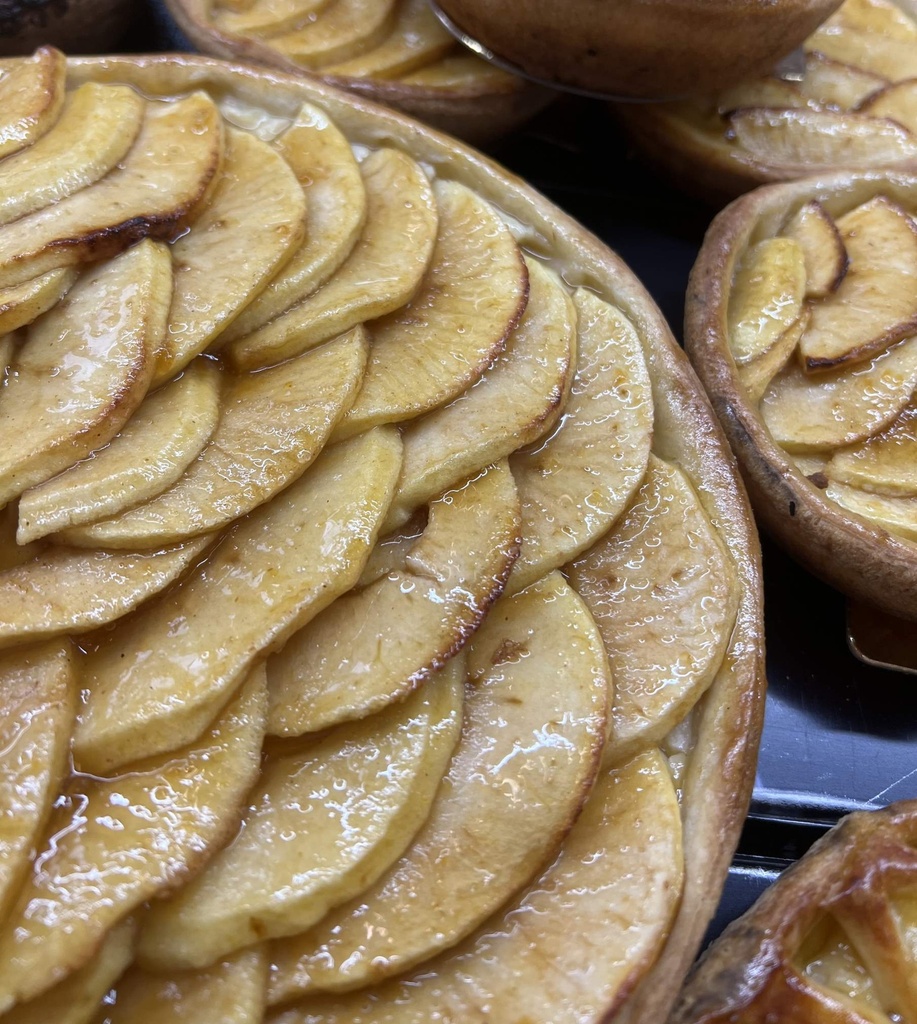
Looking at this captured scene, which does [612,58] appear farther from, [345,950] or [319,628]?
[345,950]

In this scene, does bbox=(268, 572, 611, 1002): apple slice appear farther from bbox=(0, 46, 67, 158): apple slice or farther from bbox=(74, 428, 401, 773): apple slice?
bbox=(0, 46, 67, 158): apple slice

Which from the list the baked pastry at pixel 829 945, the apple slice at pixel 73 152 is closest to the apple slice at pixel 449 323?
the apple slice at pixel 73 152

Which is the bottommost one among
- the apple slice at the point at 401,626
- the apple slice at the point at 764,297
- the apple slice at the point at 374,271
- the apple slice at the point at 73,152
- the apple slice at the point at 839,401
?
the apple slice at the point at 401,626

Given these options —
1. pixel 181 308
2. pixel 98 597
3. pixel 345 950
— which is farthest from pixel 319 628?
pixel 181 308

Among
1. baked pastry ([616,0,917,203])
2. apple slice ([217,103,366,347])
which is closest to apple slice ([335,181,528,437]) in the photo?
apple slice ([217,103,366,347])

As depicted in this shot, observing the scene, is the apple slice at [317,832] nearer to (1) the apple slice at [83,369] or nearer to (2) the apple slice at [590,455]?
(2) the apple slice at [590,455]

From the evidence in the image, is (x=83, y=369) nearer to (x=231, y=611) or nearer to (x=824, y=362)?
(x=231, y=611)
